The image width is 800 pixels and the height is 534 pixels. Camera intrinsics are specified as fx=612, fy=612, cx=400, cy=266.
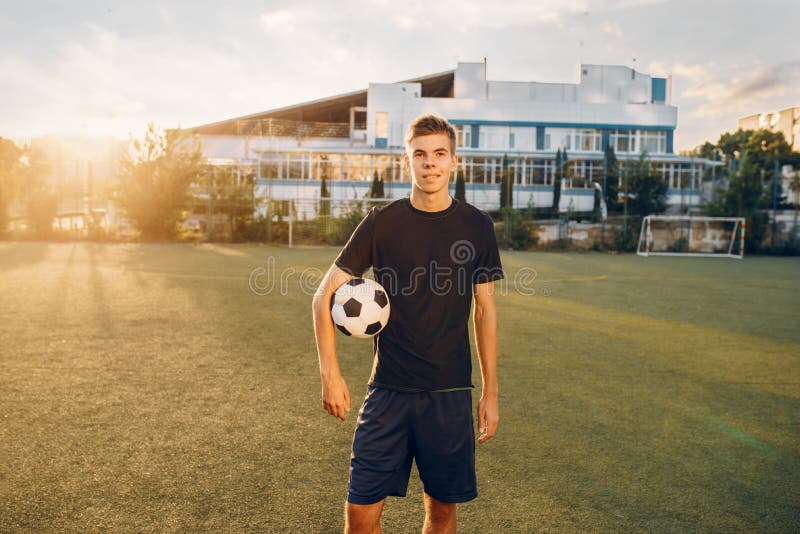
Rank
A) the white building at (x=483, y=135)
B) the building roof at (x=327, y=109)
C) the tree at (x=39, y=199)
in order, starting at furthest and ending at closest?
the building roof at (x=327, y=109) < the white building at (x=483, y=135) < the tree at (x=39, y=199)

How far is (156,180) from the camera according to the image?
83.4ft

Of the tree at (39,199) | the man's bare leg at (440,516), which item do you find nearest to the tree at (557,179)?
the tree at (39,199)

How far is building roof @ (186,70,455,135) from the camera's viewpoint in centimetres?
5250

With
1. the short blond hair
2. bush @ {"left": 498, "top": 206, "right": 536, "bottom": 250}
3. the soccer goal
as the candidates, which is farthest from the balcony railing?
the short blond hair

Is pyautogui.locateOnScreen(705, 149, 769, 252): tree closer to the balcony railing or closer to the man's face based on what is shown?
the man's face

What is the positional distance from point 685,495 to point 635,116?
50181 millimetres

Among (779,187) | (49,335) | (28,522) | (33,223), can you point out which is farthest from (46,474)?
(779,187)

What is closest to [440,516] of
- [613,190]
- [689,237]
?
[689,237]

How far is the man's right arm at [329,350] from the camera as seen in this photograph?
2393 millimetres

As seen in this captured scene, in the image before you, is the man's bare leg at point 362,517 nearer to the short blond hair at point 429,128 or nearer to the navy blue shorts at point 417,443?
the navy blue shorts at point 417,443

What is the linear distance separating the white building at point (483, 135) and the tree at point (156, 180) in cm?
1445

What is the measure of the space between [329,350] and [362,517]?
25.4 inches

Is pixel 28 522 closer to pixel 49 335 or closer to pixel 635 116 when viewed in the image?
pixel 49 335

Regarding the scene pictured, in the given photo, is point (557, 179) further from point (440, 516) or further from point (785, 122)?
point (785, 122)
